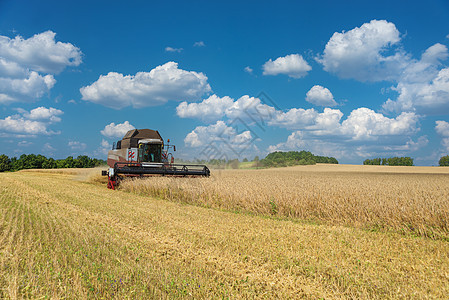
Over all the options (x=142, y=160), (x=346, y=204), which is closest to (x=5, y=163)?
(x=142, y=160)

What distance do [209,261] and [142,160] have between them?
13933 millimetres

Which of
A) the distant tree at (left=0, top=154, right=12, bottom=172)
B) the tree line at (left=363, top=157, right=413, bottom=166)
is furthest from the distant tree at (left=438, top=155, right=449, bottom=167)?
the distant tree at (left=0, top=154, right=12, bottom=172)

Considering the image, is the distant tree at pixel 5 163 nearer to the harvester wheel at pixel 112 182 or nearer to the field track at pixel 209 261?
the harvester wheel at pixel 112 182

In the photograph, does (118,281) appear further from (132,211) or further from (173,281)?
(132,211)

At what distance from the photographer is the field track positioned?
3322 mm

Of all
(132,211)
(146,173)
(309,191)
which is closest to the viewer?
(132,211)

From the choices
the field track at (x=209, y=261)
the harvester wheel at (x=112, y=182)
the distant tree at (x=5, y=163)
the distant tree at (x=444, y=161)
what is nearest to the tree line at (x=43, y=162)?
the distant tree at (x=5, y=163)

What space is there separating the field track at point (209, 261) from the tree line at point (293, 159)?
41915mm

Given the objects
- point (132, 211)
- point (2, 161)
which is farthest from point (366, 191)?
point (2, 161)

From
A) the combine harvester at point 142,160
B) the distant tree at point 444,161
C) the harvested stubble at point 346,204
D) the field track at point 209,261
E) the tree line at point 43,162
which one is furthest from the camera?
the tree line at point 43,162

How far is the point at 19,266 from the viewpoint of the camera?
3930 mm

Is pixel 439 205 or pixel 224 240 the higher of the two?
pixel 439 205

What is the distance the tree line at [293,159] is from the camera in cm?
4955

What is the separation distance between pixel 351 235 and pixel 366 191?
2.97m
